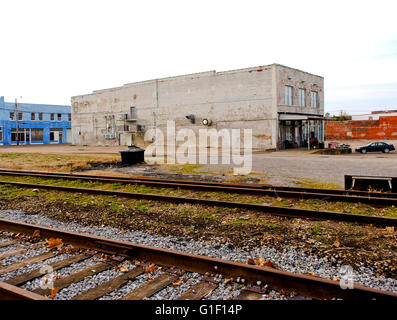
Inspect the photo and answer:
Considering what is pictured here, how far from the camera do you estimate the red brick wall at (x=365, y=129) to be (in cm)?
4872

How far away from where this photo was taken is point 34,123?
58.9m

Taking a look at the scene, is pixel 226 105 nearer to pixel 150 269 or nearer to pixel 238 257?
pixel 238 257

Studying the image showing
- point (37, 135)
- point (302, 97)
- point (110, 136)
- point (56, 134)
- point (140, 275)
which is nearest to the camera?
point (140, 275)

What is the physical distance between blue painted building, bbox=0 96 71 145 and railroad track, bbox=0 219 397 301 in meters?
53.1

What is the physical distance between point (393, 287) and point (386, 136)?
52600mm

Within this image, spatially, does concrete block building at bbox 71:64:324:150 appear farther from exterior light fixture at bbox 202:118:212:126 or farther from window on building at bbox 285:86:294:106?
exterior light fixture at bbox 202:118:212:126

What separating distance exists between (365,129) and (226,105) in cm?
2840

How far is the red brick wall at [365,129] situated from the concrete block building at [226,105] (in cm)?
1462

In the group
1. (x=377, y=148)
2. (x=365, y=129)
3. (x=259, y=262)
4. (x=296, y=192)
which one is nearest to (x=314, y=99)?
(x=377, y=148)

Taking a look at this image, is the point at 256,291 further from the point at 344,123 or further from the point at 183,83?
the point at 344,123

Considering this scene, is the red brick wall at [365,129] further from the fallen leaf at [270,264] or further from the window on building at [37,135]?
the window on building at [37,135]

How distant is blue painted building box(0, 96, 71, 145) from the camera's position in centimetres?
5462

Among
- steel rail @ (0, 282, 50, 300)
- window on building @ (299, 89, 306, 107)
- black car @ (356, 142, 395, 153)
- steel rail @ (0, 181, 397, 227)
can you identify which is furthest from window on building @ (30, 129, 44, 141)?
steel rail @ (0, 282, 50, 300)

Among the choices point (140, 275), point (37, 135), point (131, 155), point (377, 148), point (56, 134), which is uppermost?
point (56, 134)
